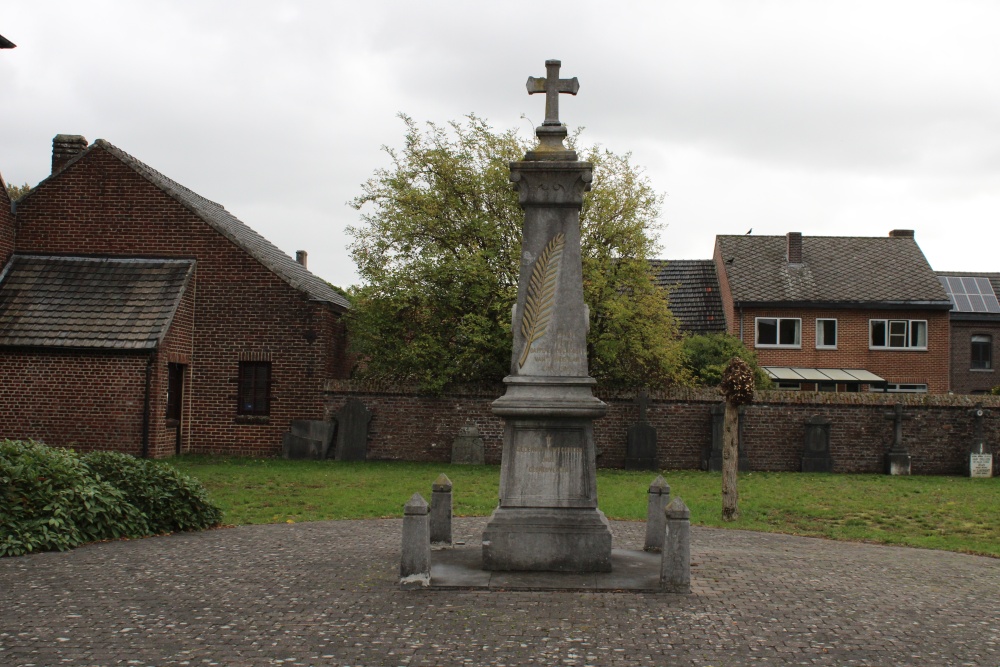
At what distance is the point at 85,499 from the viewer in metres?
11.0

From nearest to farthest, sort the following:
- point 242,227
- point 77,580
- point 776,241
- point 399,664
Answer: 1. point 399,664
2. point 77,580
3. point 242,227
4. point 776,241

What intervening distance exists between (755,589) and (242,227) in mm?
24402

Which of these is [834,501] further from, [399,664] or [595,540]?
[399,664]

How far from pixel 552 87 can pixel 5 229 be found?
59.8 feet

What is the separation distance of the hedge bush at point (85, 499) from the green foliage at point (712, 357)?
57.0ft

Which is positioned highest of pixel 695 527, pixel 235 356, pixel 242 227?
pixel 242 227

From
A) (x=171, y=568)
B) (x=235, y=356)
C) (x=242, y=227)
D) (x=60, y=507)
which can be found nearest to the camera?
(x=171, y=568)

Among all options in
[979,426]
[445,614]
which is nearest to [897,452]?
[979,426]

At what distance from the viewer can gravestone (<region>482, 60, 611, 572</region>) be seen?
913 cm

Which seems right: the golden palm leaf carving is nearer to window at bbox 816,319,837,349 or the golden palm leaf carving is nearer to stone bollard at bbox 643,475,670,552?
stone bollard at bbox 643,475,670,552

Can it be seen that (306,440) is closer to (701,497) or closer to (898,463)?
(701,497)

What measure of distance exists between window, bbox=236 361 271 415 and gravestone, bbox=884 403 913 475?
15341 millimetres

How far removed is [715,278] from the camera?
40.8 meters

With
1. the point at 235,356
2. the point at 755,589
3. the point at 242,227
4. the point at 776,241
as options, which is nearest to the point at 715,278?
the point at 776,241
